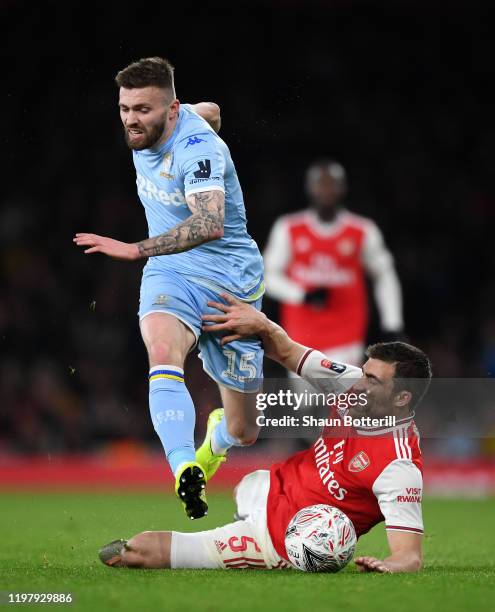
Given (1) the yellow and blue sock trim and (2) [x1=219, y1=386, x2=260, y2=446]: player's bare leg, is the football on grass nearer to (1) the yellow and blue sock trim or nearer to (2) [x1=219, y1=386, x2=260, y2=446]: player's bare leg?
(1) the yellow and blue sock trim

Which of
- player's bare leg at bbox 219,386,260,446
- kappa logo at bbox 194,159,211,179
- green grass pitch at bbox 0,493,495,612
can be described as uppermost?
kappa logo at bbox 194,159,211,179

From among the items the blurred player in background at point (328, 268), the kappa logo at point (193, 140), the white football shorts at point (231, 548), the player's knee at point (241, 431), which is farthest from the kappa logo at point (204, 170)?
the blurred player in background at point (328, 268)

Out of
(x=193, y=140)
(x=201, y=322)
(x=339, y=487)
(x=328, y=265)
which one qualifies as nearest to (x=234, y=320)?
(x=201, y=322)

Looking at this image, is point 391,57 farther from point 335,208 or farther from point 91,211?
point 335,208

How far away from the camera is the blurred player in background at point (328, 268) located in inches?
400

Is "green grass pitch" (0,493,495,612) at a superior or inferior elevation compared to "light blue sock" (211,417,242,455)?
inferior

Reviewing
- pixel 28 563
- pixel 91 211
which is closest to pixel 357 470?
pixel 28 563

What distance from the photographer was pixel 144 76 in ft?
19.1

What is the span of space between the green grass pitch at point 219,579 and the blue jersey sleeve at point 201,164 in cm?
184

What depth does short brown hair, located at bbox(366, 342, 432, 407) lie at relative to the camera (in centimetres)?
552

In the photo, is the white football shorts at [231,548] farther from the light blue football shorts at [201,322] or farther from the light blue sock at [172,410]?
the light blue football shorts at [201,322]

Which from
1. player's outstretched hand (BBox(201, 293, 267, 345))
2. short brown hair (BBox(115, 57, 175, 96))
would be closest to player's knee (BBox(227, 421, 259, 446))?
player's outstretched hand (BBox(201, 293, 267, 345))

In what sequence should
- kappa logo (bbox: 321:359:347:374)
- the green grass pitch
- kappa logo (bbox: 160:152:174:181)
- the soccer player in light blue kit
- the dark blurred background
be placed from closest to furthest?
1. the green grass pitch
2. the soccer player in light blue kit
3. kappa logo (bbox: 160:152:174:181)
4. kappa logo (bbox: 321:359:347:374)
5. the dark blurred background

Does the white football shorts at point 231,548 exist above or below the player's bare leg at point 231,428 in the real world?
below
